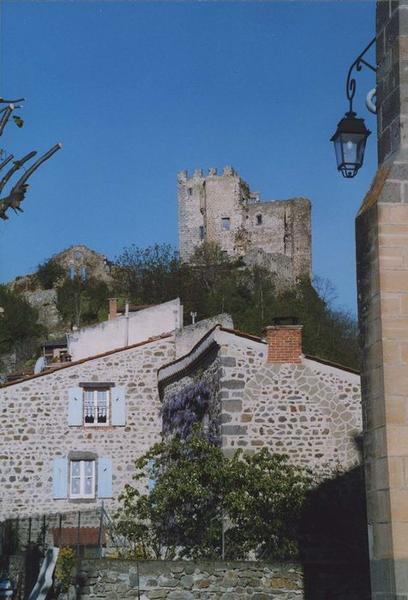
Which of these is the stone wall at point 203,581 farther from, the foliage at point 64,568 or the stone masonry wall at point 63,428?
the stone masonry wall at point 63,428

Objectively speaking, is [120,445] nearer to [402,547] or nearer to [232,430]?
[232,430]

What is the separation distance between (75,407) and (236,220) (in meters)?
61.8

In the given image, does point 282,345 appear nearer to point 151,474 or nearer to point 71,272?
point 151,474

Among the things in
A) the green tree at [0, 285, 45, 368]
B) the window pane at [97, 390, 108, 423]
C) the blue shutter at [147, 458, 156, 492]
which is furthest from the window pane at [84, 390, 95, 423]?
the green tree at [0, 285, 45, 368]

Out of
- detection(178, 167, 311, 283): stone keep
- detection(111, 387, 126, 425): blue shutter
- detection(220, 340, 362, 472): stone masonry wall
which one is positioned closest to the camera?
detection(220, 340, 362, 472): stone masonry wall

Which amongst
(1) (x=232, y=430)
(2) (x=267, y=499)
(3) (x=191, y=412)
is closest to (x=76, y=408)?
(3) (x=191, y=412)

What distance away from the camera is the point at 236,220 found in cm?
8756

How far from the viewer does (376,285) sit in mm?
7457

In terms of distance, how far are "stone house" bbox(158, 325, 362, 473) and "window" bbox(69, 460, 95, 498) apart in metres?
7.27

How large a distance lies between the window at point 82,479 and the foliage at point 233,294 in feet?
80.2

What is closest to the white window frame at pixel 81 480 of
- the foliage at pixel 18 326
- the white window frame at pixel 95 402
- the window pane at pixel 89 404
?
the white window frame at pixel 95 402

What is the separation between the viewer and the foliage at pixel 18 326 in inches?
2451

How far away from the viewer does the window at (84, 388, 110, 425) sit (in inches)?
1061

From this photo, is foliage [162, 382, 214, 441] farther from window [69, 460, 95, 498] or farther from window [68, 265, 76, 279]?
window [68, 265, 76, 279]
